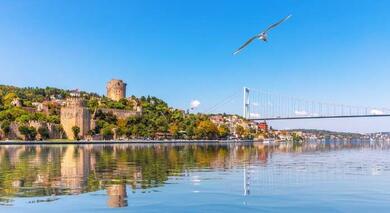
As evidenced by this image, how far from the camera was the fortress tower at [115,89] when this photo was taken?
111500mm

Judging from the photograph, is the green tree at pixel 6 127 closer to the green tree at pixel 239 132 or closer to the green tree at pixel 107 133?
the green tree at pixel 107 133

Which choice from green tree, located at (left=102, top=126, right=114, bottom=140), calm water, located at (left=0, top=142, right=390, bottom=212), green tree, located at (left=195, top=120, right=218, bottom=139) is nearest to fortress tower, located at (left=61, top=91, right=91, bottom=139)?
green tree, located at (left=102, top=126, right=114, bottom=140)

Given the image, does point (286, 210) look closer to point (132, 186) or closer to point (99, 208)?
point (99, 208)

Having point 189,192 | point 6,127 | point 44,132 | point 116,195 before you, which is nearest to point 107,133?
point 44,132

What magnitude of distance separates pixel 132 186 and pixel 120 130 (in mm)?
68757

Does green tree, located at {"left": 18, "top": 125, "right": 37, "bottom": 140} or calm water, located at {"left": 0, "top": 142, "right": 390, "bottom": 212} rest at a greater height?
green tree, located at {"left": 18, "top": 125, "right": 37, "bottom": 140}

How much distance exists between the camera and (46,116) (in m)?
78.8

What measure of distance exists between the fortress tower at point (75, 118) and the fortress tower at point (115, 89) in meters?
34.9

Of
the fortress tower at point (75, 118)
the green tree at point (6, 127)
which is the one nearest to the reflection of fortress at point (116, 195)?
the green tree at point (6, 127)

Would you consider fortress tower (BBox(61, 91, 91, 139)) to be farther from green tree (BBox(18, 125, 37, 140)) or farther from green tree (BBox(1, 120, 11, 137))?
green tree (BBox(1, 120, 11, 137))

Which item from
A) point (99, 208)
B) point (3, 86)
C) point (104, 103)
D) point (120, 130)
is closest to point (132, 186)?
point (99, 208)

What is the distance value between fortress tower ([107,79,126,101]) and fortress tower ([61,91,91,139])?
115 ft

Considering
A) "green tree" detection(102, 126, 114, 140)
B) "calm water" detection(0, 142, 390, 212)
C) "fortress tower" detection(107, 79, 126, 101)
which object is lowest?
"calm water" detection(0, 142, 390, 212)

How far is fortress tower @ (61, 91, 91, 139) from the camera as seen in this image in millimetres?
73750
